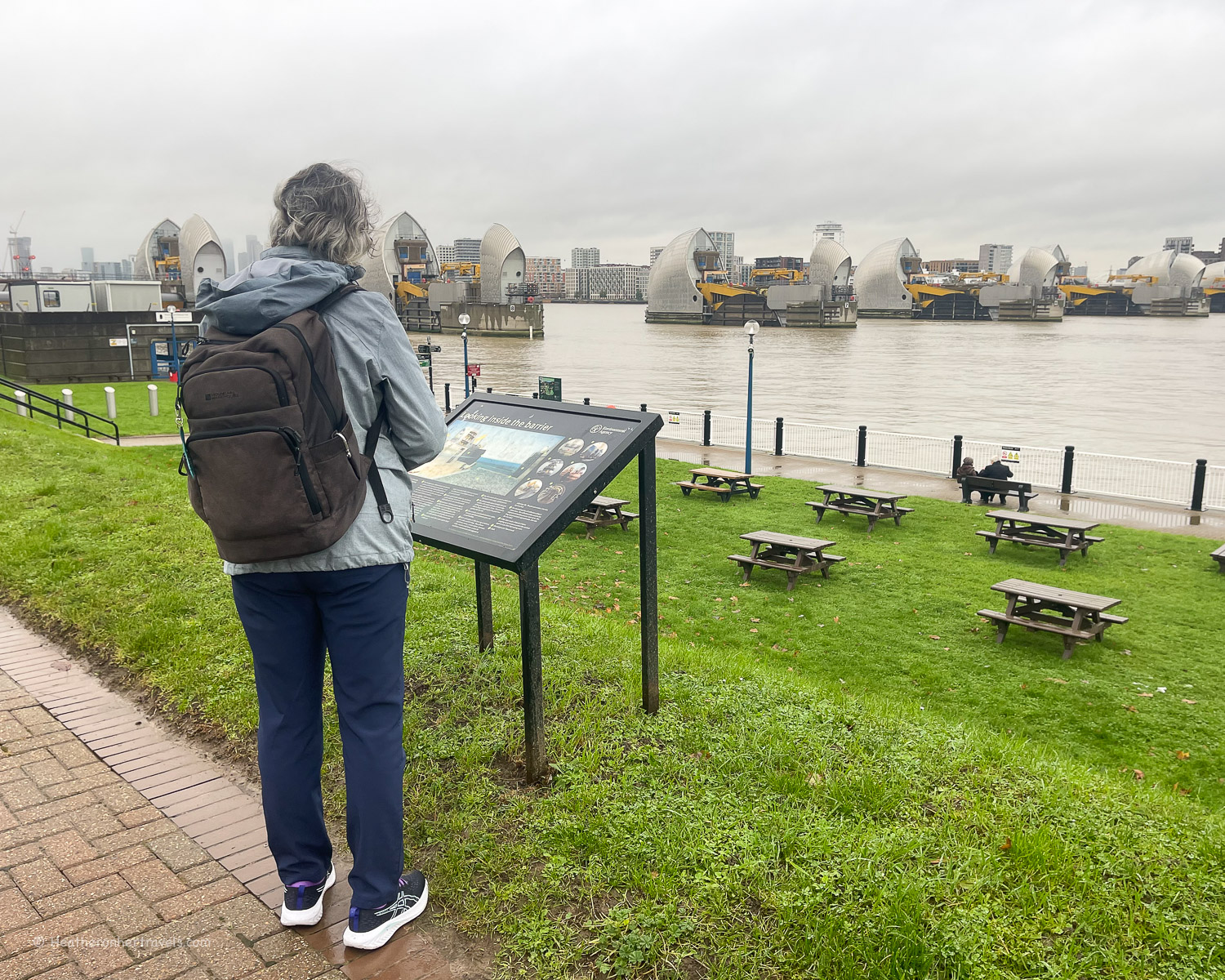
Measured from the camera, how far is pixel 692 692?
421 centimetres

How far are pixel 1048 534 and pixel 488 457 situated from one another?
9594 millimetres

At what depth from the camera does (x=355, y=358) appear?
2334 mm

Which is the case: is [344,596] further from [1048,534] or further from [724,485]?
[724,485]

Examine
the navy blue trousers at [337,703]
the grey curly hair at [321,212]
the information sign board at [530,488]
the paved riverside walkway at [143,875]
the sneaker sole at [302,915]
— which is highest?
the grey curly hair at [321,212]

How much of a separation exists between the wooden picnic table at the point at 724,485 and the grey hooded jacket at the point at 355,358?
1170cm

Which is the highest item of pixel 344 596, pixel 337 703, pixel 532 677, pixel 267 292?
pixel 267 292

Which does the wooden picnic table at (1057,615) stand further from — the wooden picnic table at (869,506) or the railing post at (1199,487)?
the railing post at (1199,487)

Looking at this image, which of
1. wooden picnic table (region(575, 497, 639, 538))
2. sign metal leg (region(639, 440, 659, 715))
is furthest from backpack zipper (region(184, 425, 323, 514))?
wooden picnic table (region(575, 497, 639, 538))

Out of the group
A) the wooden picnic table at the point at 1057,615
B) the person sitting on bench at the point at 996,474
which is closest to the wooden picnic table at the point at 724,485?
the person sitting on bench at the point at 996,474

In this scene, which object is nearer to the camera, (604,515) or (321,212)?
(321,212)

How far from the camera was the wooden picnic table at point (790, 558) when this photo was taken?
30.8 feet

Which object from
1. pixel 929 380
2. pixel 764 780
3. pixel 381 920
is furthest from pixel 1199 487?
pixel 929 380

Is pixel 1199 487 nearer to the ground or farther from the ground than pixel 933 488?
farther from the ground

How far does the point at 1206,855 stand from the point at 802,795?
4.21 ft
